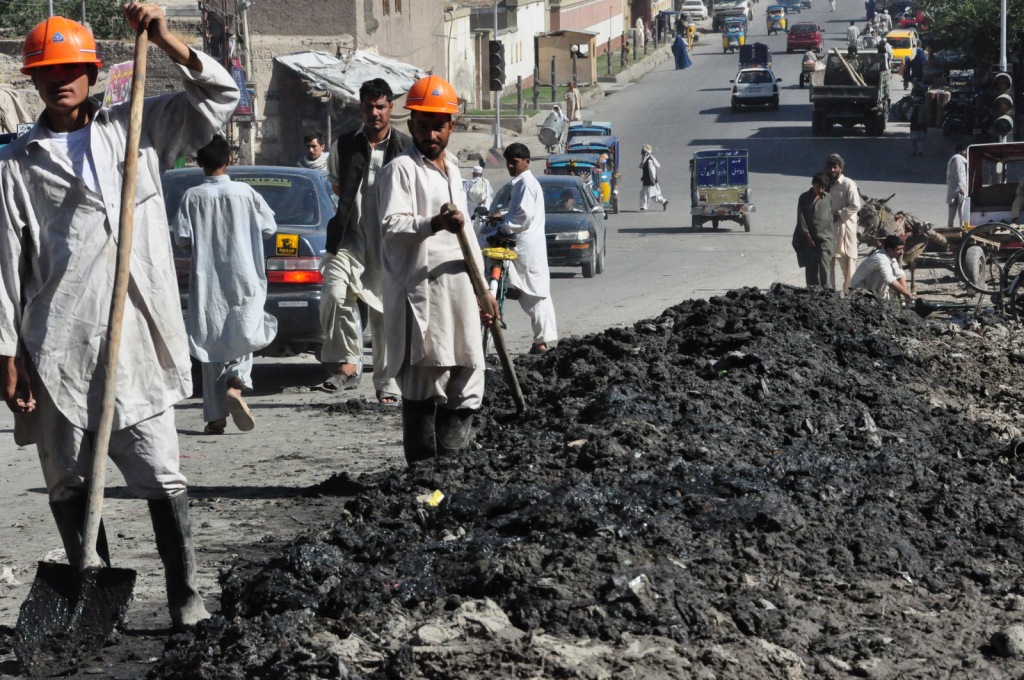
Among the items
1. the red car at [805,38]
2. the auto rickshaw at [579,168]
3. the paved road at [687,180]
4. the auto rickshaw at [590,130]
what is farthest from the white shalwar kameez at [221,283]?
the red car at [805,38]

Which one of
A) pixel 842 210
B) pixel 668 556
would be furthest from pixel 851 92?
pixel 668 556

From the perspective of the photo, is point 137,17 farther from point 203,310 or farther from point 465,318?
point 203,310

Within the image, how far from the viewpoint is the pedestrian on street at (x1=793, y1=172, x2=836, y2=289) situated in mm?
15602

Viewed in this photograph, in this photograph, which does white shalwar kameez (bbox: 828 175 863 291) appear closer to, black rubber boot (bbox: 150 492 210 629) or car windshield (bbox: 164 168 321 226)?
car windshield (bbox: 164 168 321 226)

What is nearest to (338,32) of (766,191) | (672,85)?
(766,191)

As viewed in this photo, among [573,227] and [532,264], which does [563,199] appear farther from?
[532,264]

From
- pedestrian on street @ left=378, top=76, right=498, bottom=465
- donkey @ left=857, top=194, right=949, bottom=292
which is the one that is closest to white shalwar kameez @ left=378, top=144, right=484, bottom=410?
pedestrian on street @ left=378, top=76, right=498, bottom=465

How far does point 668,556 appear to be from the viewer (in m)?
4.81

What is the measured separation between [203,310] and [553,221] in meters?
12.6

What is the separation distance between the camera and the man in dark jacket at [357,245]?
27.8ft

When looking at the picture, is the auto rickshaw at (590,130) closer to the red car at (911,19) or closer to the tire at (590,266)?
the tire at (590,266)

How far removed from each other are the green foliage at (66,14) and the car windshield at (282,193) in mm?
24350

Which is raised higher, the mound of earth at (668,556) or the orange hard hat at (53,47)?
the orange hard hat at (53,47)

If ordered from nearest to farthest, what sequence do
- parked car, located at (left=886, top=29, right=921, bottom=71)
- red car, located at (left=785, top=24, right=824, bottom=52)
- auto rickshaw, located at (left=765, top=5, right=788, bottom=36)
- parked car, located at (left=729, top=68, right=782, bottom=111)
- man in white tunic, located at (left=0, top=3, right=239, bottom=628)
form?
man in white tunic, located at (left=0, top=3, right=239, bottom=628) → parked car, located at (left=729, top=68, right=782, bottom=111) → parked car, located at (left=886, top=29, right=921, bottom=71) → red car, located at (left=785, top=24, right=824, bottom=52) → auto rickshaw, located at (left=765, top=5, right=788, bottom=36)
